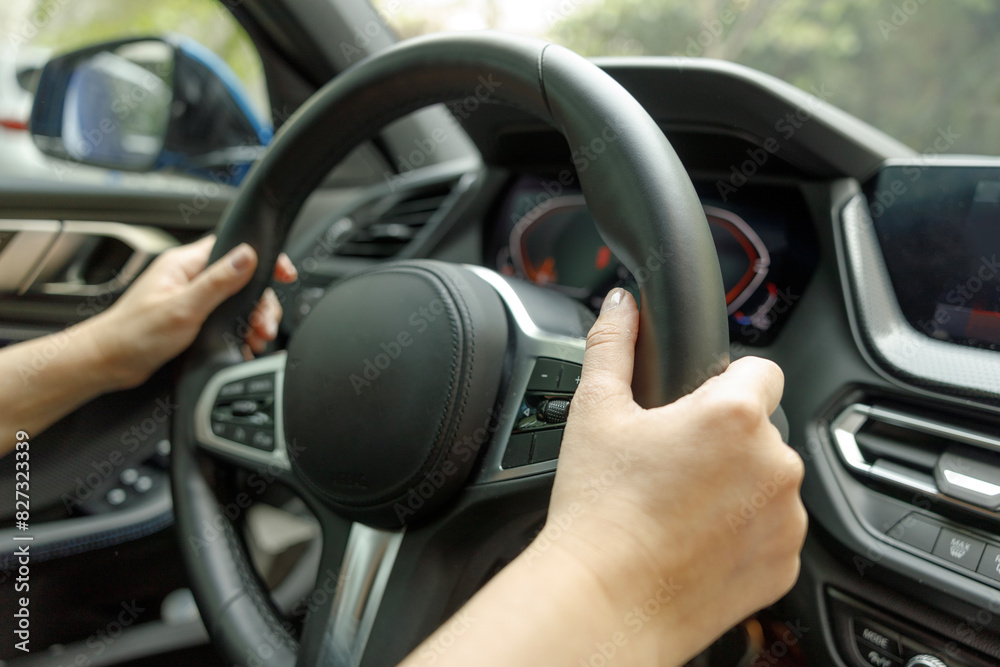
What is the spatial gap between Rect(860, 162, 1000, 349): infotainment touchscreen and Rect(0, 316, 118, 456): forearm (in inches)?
42.4

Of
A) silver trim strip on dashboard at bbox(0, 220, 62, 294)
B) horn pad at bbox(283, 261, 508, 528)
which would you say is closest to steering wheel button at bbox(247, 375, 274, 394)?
horn pad at bbox(283, 261, 508, 528)

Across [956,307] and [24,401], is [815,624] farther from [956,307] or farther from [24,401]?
[24,401]

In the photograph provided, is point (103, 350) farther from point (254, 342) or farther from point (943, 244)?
point (943, 244)

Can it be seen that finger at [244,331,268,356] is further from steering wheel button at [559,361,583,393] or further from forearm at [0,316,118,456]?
steering wheel button at [559,361,583,393]

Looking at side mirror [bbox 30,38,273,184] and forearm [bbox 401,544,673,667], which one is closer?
forearm [bbox 401,544,673,667]

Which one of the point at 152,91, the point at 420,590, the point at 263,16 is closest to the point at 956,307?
the point at 420,590

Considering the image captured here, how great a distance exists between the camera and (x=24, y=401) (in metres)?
0.98

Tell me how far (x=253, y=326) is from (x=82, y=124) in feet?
4.43

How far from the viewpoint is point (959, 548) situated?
0.71m

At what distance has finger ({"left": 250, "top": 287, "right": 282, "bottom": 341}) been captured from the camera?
1.03 m

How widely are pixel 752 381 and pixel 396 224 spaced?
1137mm

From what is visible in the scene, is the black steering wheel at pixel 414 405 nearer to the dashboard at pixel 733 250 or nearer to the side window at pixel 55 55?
the dashboard at pixel 733 250

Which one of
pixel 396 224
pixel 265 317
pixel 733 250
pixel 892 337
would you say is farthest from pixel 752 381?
pixel 396 224

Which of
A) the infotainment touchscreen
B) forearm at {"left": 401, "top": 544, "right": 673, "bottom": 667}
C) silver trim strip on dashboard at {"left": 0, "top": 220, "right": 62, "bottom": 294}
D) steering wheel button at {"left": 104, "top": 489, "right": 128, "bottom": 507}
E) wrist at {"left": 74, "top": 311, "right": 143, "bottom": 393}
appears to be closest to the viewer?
forearm at {"left": 401, "top": 544, "right": 673, "bottom": 667}
